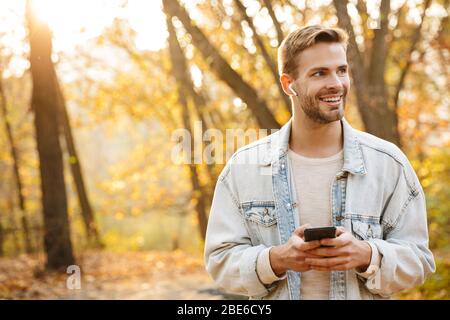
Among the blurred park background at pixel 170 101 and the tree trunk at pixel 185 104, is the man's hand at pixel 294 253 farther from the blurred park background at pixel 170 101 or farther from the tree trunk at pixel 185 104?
the tree trunk at pixel 185 104

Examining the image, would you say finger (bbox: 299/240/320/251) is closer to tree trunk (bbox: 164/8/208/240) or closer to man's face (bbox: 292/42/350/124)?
man's face (bbox: 292/42/350/124)

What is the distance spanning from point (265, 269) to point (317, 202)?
426mm

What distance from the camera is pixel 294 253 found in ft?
8.55

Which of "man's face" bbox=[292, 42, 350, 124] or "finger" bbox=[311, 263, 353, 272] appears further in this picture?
"man's face" bbox=[292, 42, 350, 124]

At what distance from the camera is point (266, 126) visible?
7.36m

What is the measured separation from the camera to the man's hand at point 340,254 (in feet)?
8.37

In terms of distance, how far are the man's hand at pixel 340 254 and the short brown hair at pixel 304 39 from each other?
0.97 meters

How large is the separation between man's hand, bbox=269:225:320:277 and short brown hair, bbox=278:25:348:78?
93 cm

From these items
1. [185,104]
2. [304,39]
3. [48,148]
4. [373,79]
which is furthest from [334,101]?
[185,104]

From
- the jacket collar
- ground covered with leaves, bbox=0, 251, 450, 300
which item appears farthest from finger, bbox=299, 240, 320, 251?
ground covered with leaves, bbox=0, 251, 450, 300

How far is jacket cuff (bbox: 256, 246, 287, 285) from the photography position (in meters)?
2.75

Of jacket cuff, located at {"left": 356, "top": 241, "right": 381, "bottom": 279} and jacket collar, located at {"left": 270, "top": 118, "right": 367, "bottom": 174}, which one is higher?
jacket collar, located at {"left": 270, "top": 118, "right": 367, "bottom": 174}
